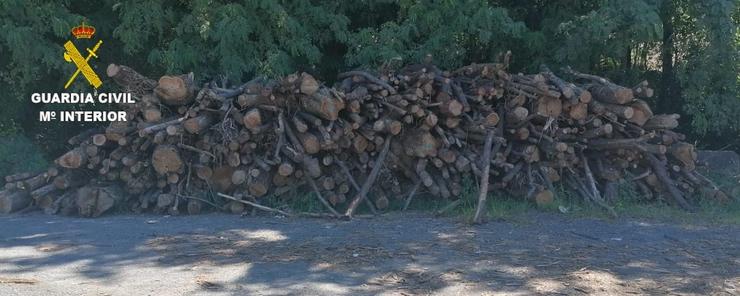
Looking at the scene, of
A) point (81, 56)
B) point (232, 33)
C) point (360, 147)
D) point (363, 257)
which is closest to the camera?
point (363, 257)

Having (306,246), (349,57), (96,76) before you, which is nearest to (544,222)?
(306,246)

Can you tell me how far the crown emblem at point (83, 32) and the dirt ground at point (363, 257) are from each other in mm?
3590

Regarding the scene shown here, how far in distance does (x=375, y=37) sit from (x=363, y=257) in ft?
16.2

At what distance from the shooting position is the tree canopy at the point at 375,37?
36.6 ft

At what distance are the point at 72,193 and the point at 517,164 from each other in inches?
223

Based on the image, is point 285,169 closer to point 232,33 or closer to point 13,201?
point 232,33

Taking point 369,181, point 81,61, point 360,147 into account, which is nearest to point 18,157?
point 81,61

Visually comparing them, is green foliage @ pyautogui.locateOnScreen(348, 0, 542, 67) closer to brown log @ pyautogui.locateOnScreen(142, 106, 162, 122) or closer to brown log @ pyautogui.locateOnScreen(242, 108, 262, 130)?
brown log @ pyautogui.locateOnScreen(242, 108, 262, 130)

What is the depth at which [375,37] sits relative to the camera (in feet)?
37.8

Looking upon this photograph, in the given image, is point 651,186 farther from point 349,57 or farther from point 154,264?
point 154,264

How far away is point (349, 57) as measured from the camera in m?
11.6

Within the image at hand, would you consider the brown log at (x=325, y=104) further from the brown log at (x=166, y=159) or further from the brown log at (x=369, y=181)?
the brown log at (x=166, y=159)

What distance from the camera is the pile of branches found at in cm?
955

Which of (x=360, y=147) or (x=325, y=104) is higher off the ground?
(x=325, y=104)
